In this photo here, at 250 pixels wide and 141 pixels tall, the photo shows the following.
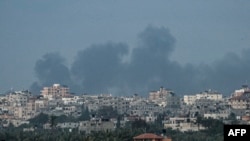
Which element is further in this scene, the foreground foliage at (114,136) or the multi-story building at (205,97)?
the multi-story building at (205,97)

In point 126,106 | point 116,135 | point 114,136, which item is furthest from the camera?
point 126,106

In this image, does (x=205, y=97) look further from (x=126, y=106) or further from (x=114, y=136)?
(x=114, y=136)

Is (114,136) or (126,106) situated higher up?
(126,106)

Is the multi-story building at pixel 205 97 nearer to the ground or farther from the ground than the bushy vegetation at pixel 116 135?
farther from the ground

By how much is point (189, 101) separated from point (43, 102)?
2889cm

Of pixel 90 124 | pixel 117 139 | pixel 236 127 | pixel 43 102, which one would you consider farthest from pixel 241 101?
pixel 236 127

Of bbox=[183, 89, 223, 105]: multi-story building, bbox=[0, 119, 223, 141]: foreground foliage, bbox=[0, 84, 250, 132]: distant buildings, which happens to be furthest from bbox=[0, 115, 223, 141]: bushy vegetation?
bbox=[183, 89, 223, 105]: multi-story building

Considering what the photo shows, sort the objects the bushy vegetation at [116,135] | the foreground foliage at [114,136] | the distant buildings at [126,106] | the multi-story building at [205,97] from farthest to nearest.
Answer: the multi-story building at [205,97]
the distant buildings at [126,106]
the bushy vegetation at [116,135]
the foreground foliage at [114,136]

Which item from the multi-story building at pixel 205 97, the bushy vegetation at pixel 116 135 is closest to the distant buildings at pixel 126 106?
the multi-story building at pixel 205 97

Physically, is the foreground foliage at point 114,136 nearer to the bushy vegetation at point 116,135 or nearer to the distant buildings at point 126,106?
the bushy vegetation at point 116,135

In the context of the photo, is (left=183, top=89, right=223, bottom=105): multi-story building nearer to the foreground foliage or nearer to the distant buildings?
the distant buildings

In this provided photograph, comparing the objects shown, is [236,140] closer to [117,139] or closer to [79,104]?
[117,139]

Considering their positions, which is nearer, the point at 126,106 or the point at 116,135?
the point at 116,135

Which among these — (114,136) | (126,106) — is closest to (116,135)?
(114,136)
